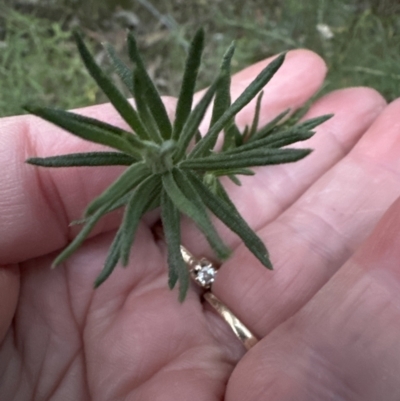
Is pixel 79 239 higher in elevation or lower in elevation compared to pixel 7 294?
higher

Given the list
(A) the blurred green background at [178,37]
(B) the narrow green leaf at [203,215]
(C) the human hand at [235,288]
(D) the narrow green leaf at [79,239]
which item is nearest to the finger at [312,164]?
(C) the human hand at [235,288]

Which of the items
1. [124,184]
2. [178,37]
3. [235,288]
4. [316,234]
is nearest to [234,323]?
[235,288]

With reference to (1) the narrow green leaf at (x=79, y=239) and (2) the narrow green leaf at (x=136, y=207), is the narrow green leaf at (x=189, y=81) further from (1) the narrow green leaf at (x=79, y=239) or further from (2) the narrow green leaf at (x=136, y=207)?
(1) the narrow green leaf at (x=79, y=239)

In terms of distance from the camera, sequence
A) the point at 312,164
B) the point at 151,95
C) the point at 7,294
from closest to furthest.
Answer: the point at 151,95 → the point at 7,294 → the point at 312,164

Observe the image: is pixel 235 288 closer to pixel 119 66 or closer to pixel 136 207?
pixel 136 207

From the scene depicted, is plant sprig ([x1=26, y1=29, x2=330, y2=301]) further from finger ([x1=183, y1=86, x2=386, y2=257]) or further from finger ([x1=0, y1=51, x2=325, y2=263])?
finger ([x1=183, y1=86, x2=386, y2=257])

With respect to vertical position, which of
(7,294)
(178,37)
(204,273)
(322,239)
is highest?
(178,37)

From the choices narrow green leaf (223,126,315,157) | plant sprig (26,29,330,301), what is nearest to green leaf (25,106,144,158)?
plant sprig (26,29,330,301)
